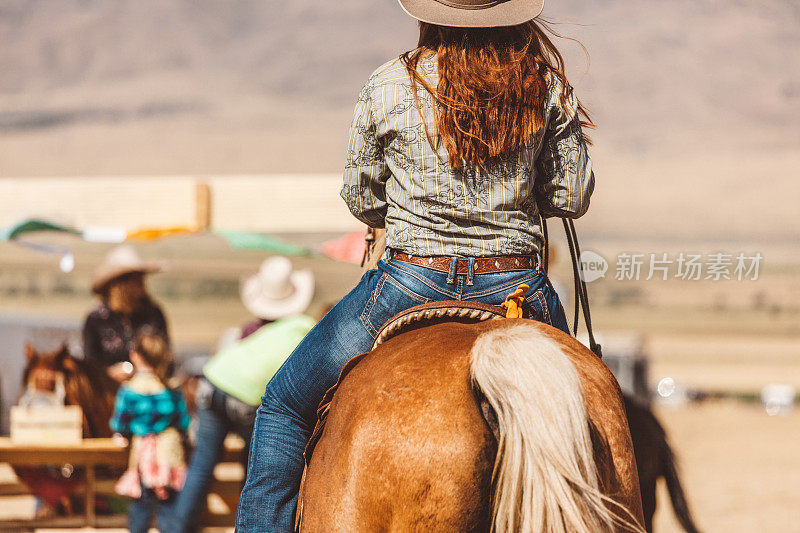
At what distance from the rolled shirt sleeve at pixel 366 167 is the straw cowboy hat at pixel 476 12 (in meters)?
0.23

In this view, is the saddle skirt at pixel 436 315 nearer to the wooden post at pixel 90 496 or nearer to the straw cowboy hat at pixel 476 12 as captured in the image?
the straw cowboy hat at pixel 476 12

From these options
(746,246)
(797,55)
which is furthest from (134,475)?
(797,55)

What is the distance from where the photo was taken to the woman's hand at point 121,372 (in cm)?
636

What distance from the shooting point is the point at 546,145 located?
242cm

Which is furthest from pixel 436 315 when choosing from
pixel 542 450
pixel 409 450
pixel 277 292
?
pixel 277 292

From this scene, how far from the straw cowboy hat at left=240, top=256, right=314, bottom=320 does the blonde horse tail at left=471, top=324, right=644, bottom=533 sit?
436 centimetres

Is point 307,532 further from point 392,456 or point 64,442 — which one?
point 64,442

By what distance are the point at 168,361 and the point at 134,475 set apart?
28.1 inches

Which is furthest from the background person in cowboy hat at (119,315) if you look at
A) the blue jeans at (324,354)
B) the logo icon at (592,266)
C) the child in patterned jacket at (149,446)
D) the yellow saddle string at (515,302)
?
the yellow saddle string at (515,302)

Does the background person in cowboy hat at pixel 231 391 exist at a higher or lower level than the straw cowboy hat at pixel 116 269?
lower

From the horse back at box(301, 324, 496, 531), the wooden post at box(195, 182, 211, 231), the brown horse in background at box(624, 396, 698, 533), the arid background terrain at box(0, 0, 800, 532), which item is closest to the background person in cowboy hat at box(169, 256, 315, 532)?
the wooden post at box(195, 182, 211, 231)

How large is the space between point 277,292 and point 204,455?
1.39m

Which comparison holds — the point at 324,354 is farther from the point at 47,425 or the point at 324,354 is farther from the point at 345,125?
the point at 345,125

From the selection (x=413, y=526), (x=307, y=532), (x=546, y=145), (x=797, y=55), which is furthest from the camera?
(x=797, y=55)
